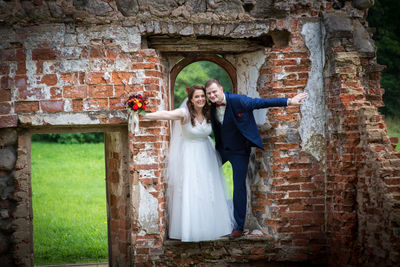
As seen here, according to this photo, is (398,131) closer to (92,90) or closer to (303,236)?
(303,236)

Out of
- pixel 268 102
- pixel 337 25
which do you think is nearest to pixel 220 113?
pixel 268 102

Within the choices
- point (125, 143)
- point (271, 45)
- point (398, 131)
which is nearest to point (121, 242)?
point (125, 143)

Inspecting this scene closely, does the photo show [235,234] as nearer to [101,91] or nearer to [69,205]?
[101,91]

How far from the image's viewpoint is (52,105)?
458cm

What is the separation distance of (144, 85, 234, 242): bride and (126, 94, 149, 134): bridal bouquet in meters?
0.36

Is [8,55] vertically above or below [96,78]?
above

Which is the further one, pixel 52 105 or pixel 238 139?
pixel 238 139

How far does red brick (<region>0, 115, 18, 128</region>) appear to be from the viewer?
14.9ft

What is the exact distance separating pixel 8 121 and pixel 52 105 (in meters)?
0.54

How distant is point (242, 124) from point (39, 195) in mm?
7875

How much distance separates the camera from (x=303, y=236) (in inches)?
188

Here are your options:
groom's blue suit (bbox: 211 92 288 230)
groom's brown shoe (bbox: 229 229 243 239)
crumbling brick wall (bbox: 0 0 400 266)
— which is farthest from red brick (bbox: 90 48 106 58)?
groom's brown shoe (bbox: 229 229 243 239)

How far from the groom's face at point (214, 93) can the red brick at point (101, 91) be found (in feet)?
3.77

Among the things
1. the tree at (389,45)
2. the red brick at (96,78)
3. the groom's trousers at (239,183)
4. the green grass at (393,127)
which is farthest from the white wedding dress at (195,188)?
the tree at (389,45)
